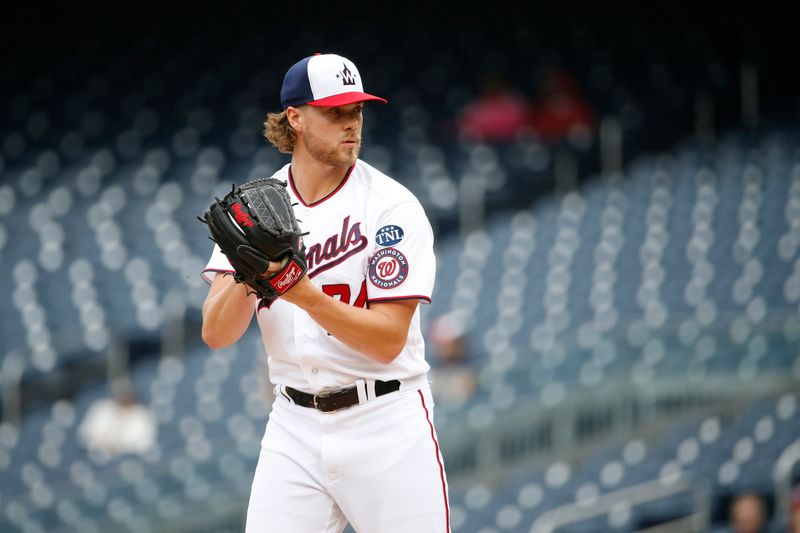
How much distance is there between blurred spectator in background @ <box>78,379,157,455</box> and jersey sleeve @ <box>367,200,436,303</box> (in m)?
4.87

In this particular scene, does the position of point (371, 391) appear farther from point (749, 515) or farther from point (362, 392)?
point (749, 515)

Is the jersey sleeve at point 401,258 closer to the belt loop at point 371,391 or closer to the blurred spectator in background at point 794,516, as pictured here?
the belt loop at point 371,391

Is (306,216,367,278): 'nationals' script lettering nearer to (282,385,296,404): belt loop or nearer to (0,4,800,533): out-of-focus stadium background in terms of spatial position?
(282,385,296,404): belt loop

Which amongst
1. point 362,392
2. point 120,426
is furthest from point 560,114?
point 362,392

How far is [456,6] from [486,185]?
2.47 metres

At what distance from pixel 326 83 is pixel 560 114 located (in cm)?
786

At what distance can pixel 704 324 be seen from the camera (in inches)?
267

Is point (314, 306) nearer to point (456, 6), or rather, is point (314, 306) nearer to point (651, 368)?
point (651, 368)

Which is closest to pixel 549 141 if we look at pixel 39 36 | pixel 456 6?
pixel 456 6

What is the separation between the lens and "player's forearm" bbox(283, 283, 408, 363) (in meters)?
2.20

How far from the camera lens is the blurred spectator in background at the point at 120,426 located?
22.7 ft

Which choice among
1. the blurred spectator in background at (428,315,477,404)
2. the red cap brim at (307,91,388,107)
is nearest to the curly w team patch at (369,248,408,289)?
the red cap brim at (307,91,388,107)

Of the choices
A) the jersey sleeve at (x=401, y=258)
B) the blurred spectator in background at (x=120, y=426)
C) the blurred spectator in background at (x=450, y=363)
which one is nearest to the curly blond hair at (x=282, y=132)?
the jersey sleeve at (x=401, y=258)

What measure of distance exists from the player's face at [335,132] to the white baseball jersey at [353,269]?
0.28ft
